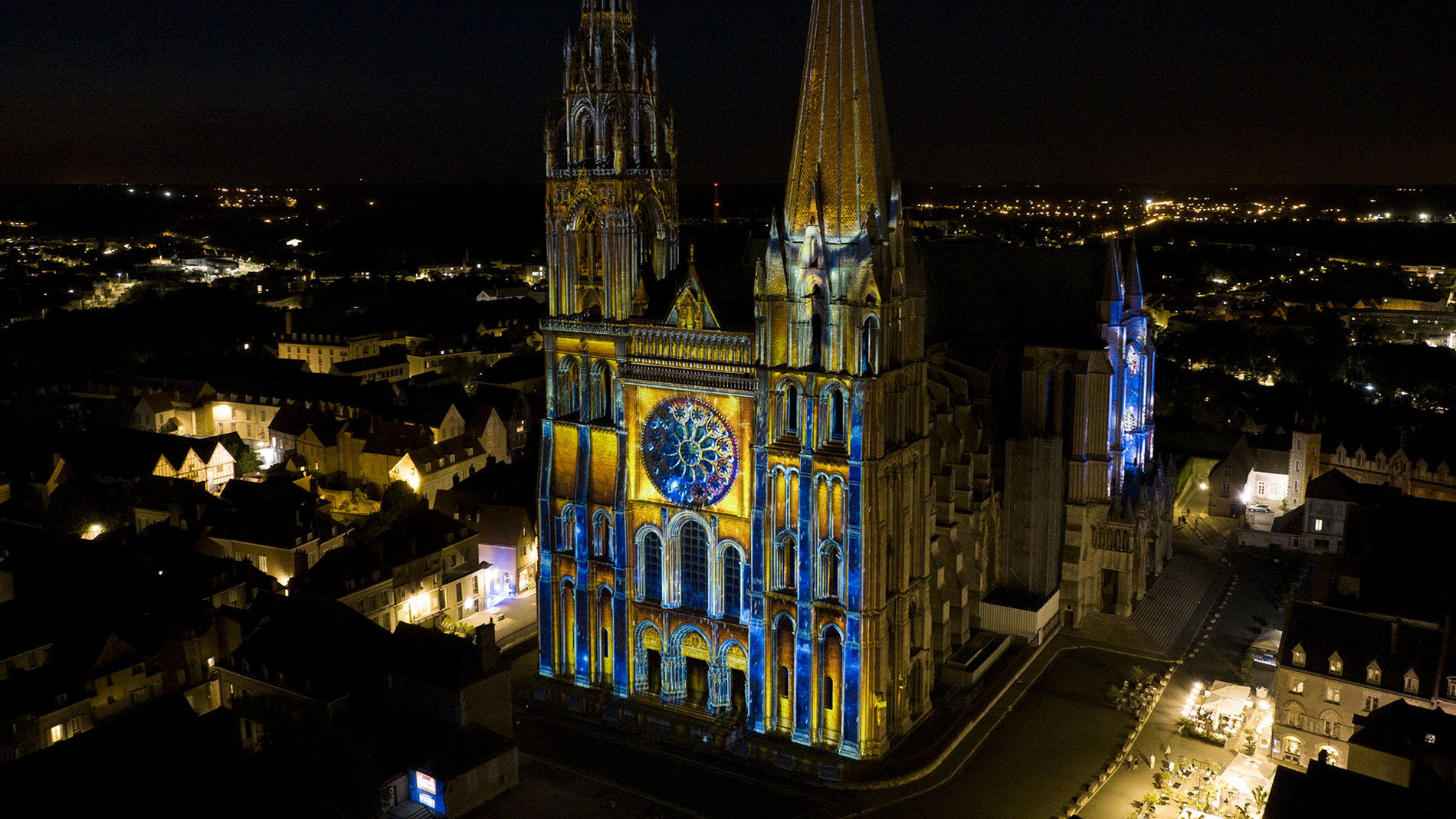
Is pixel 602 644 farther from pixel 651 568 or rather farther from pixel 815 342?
pixel 815 342

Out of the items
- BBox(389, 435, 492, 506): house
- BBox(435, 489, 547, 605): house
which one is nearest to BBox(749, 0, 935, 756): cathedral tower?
BBox(435, 489, 547, 605): house

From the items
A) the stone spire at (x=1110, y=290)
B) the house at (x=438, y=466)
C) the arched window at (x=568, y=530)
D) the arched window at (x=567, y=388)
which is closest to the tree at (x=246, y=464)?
the house at (x=438, y=466)

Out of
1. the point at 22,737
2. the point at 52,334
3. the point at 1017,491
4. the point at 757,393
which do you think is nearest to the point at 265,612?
the point at 22,737

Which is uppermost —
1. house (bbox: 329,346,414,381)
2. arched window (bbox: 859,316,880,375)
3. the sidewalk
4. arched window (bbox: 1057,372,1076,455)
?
arched window (bbox: 859,316,880,375)

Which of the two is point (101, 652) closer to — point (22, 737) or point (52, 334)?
point (22, 737)

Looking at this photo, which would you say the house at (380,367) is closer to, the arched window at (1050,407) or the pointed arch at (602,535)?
the pointed arch at (602,535)

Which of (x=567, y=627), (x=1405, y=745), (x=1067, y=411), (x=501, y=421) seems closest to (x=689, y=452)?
(x=567, y=627)

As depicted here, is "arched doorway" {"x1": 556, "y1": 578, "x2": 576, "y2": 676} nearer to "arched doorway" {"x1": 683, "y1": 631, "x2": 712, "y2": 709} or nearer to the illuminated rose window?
"arched doorway" {"x1": 683, "y1": 631, "x2": 712, "y2": 709}
